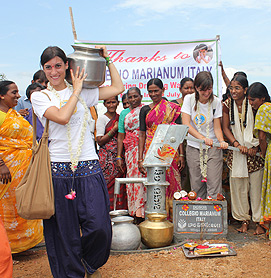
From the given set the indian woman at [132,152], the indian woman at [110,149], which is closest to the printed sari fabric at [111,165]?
the indian woman at [110,149]

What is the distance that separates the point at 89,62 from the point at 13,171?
5.76 ft

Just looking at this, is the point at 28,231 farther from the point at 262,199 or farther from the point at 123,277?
the point at 262,199

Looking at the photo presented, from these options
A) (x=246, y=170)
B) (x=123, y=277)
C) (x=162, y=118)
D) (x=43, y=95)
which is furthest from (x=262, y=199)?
(x=43, y=95)

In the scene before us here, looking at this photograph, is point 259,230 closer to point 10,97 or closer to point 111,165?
point 111,165

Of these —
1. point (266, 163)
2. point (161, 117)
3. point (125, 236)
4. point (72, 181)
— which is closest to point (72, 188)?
point (72, 181)

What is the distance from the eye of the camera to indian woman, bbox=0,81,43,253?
3.84 meters

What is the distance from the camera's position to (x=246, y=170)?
4496 millimetres

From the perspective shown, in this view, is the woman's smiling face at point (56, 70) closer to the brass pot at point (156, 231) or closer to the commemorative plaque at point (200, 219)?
the brass pot at point (156, 231)

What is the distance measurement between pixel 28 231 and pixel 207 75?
110 inches

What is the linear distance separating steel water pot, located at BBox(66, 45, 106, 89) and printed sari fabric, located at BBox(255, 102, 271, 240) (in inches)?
85.3

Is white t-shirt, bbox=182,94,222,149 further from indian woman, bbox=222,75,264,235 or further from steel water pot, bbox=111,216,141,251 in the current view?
steel water pot, bbox=111,216,141,251

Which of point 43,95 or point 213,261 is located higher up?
point 43,95

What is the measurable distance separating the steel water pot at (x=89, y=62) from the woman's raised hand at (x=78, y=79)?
35mm

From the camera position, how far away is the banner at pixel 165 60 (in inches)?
258
